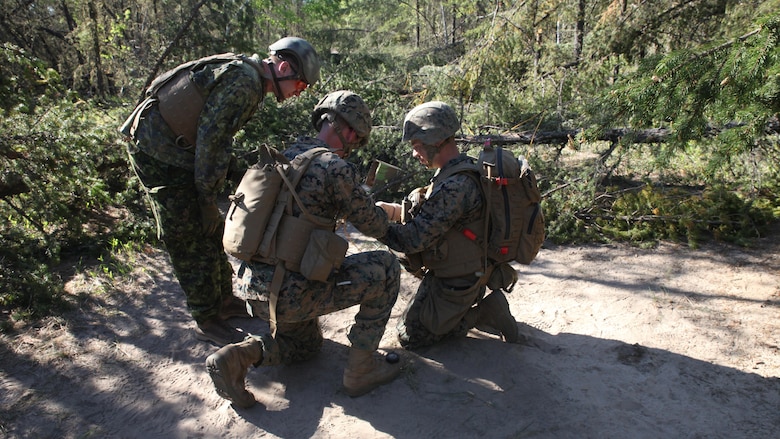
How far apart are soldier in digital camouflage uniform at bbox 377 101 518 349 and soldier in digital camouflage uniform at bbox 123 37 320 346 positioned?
922mm

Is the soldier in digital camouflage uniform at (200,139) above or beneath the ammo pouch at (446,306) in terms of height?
above

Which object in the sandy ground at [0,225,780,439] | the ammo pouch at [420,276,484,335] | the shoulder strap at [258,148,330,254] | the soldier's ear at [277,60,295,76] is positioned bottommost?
the sandy ground at [0,225,780,439]

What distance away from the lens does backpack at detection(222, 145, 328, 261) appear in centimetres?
270

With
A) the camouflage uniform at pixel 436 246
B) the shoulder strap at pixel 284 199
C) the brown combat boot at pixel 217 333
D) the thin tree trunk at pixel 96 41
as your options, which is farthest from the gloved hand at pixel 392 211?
the thin tree trunk at pixel 96 41

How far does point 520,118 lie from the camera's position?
6703 mm

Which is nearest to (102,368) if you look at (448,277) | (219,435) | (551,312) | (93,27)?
(219,435)

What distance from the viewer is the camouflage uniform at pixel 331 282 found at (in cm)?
274

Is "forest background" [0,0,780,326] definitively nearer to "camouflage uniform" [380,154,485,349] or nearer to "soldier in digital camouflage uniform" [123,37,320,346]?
"soldier in digital camouflage uniform" [123,37,320,346]

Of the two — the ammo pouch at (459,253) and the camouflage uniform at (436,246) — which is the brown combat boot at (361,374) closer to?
the camouflage uniform at (436,246)

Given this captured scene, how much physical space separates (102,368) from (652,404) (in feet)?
12.0

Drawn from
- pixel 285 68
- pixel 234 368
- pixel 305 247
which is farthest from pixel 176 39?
pixel 234 368

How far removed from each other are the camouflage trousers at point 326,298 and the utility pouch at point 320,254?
12 cm

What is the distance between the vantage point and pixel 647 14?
6.62 m

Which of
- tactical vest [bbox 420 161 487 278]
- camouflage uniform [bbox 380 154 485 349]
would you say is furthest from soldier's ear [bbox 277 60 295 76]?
tactical vest [bbox 420 161 487 278]
